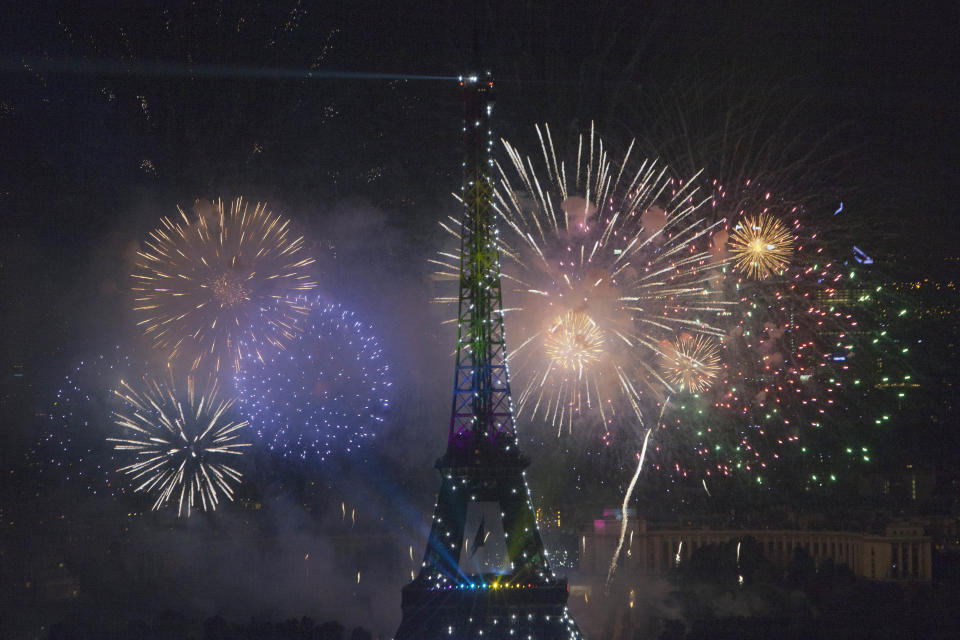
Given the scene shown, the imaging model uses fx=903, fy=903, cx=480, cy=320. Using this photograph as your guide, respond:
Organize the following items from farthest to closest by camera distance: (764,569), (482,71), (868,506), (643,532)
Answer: (868,506)
(643,532)
(764,569)
(482,71)

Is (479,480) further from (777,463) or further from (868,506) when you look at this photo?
(868,506)

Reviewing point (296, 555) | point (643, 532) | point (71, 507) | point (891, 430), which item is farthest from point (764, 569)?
Answer: point (71, 507)

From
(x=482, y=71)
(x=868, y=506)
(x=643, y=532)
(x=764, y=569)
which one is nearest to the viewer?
(x=482, y=71)
